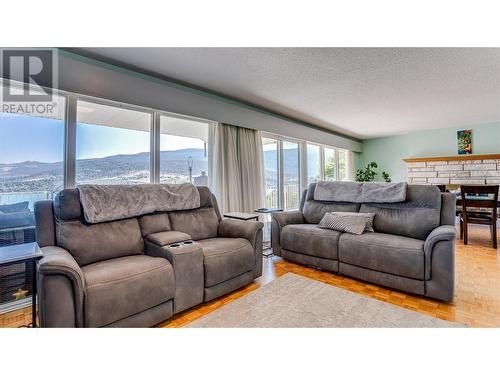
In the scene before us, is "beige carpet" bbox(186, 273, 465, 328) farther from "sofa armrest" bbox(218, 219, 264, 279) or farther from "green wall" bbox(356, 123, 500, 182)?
"green wall" bbox(356, 123, 500, 182)

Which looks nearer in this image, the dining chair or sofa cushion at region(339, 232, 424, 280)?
sofa cushion at region(339, 232, 424, 280)

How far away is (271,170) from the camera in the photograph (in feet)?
14.8

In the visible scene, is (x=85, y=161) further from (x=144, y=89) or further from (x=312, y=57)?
(x=312, y=57)

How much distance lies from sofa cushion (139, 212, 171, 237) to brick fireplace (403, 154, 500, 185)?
6.31 meters

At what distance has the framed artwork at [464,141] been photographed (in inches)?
214

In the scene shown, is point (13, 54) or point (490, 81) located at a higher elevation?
point (490, 81)

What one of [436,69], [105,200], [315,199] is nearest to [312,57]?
[436,69]

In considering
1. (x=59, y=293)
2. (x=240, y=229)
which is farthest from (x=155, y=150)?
(x=59, y=293)

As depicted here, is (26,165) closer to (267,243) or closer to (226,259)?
(226,259)

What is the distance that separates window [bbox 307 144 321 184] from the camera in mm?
5422

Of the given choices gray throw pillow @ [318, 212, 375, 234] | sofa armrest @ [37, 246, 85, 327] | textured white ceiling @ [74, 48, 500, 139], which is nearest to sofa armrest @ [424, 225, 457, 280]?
gray throw pillow @ [318, 212, 375, 234]

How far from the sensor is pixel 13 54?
1919mm
